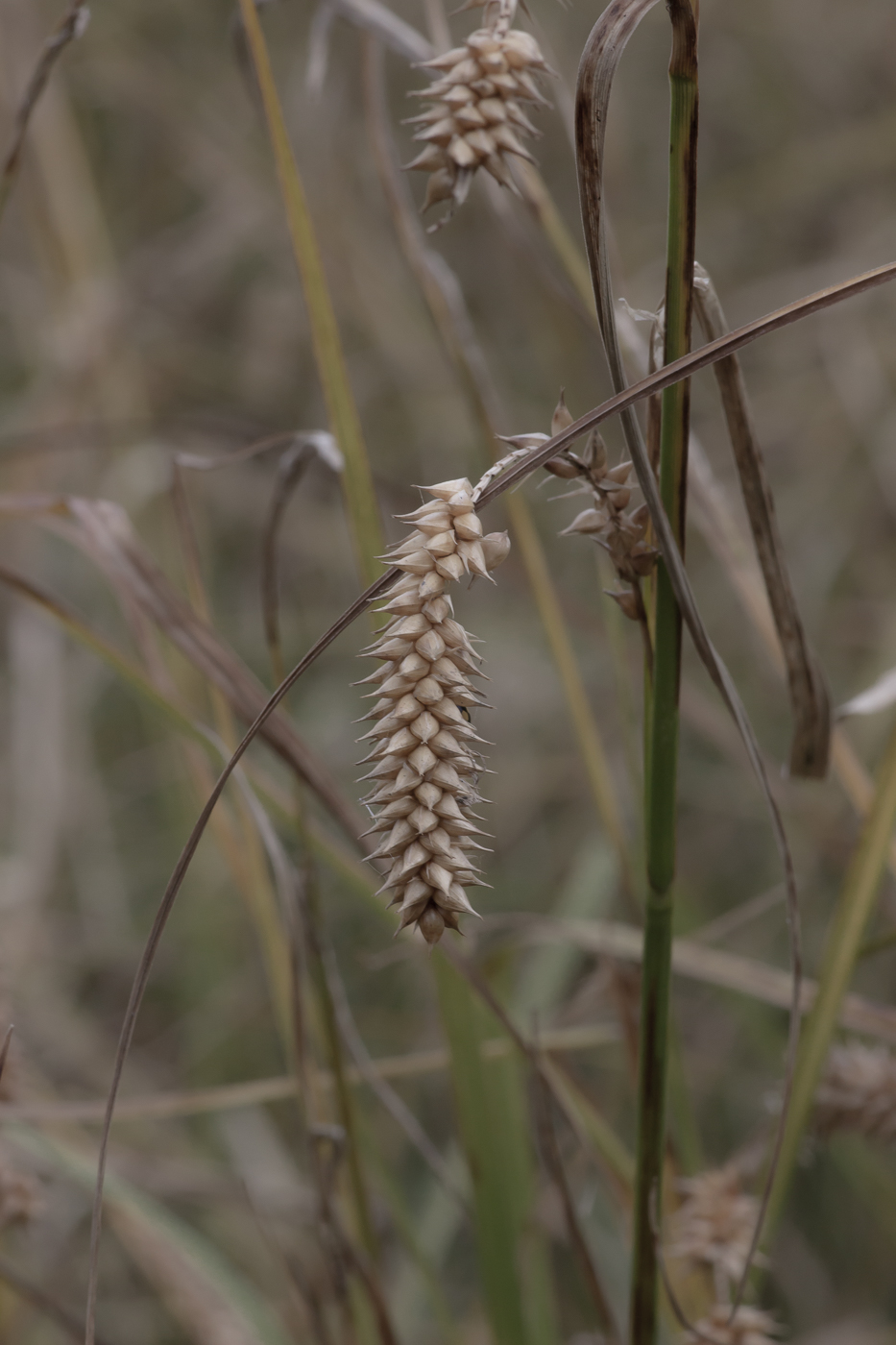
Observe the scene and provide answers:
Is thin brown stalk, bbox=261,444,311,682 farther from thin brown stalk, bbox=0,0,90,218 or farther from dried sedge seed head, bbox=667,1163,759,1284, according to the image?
dried sedge seed head, bbox=667,1163,759,1284

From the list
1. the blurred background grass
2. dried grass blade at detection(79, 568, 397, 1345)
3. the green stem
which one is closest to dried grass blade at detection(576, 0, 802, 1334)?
the green stem

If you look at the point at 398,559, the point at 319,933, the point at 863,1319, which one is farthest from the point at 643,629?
the point at 863,1319

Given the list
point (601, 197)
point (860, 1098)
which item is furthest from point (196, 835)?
point (860, 1098)

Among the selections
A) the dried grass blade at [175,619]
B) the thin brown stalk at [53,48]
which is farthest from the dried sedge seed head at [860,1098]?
the thin brown stalk at [53,48]

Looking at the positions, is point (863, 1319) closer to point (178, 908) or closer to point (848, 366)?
point (178, 908)

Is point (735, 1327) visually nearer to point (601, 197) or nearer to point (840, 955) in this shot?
point (840, 955)

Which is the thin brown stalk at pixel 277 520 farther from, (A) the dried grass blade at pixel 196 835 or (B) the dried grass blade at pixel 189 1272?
(B) the dried grass blade at pixel 189 1272

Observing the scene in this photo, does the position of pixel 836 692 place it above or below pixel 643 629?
above
